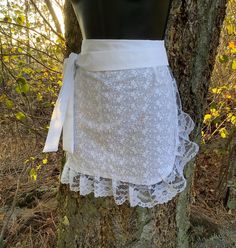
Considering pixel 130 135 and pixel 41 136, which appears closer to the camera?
pixel 130 135

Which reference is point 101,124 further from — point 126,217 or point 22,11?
point 22,11

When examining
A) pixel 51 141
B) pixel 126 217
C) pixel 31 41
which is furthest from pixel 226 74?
pixel 51 141

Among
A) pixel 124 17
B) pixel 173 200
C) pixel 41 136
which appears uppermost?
pixel 124 17

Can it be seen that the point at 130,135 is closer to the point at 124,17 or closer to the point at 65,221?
the point at 124,17

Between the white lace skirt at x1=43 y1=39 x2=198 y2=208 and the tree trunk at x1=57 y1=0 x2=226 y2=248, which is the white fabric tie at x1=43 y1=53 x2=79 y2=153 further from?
the tree trunk at x1=57 y1=0 x2=226 y2=248

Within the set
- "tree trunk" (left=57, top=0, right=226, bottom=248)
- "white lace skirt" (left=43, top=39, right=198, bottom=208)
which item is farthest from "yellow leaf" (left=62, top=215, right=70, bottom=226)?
"white lace skirt" (left=43, top=39, right=198, bottom=208)

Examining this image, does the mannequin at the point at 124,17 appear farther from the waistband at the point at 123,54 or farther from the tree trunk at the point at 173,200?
the tree trunk at the point at 173,200

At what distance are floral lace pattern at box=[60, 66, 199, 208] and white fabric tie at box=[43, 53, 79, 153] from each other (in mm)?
17

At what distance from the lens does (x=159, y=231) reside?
1.25 meters

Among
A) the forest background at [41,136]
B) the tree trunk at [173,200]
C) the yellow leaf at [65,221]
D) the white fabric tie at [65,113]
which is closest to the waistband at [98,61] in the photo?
the white fabric tie at [65,113]

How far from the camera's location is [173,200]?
1246 mm

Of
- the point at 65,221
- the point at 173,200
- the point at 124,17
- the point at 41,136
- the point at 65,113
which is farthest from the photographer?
the point at 41,136

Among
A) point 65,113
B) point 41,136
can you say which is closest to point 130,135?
point 65,113

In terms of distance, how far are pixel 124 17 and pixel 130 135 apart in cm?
29
